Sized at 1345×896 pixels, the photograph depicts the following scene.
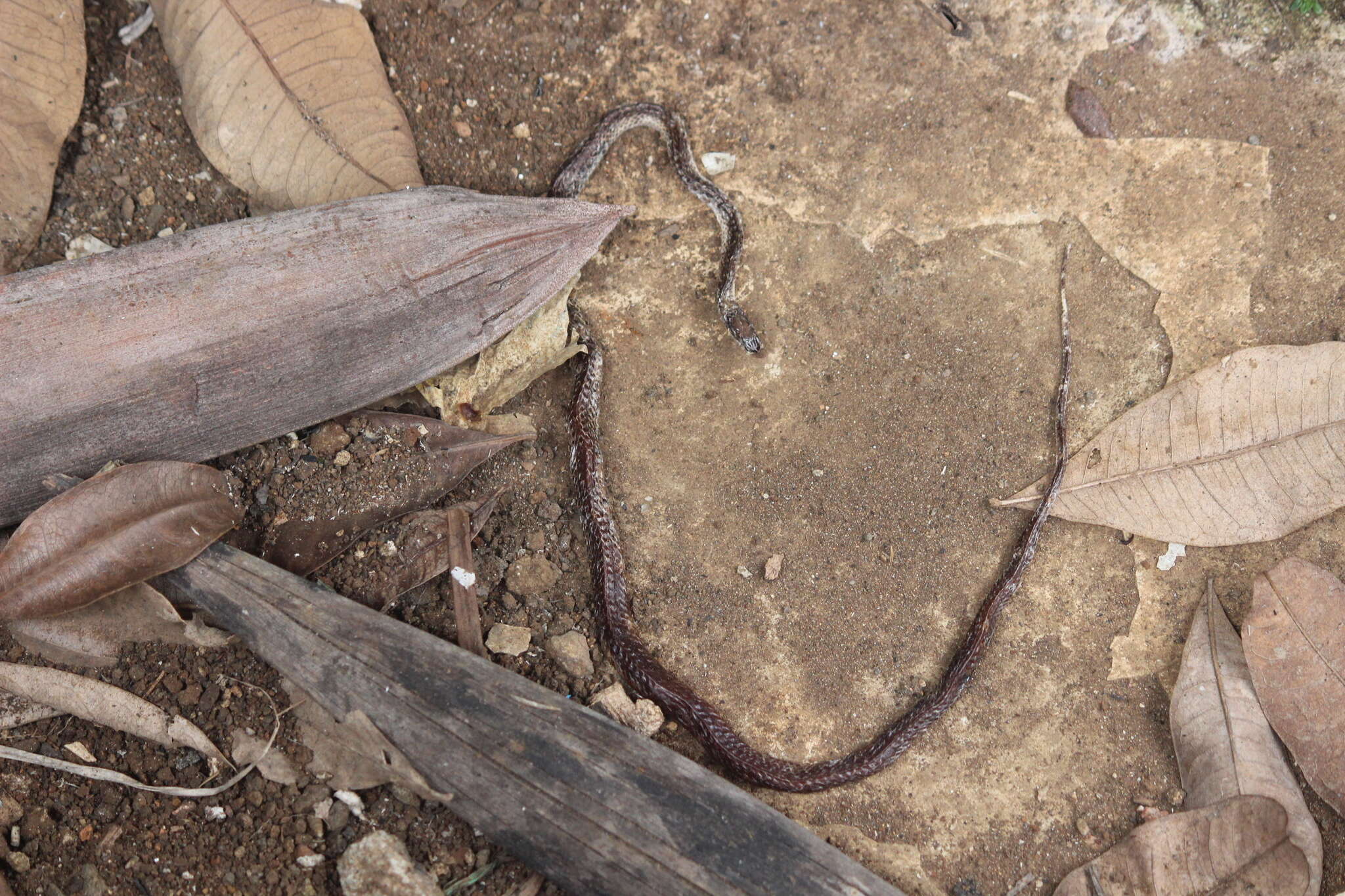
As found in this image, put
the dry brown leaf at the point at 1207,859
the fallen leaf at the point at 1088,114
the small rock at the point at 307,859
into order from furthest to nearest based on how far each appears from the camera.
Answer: the fallen leaf at the point at 1088,114 → the dry brown leaf at the point at 1207,859 → the small rock at the point at 307,859

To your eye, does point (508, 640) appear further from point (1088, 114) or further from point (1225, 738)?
point (1088, 114)

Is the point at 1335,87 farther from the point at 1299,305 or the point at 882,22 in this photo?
the point at 882,22

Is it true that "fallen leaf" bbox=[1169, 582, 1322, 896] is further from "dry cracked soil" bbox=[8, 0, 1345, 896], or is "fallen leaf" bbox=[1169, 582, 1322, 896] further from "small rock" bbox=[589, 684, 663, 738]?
"small rock" bbox=[589, 684, 663, 738]

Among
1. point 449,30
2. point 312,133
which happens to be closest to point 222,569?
point 312,133

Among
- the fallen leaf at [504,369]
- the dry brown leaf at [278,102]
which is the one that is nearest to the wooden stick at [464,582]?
the fallen leaf at [504,369]

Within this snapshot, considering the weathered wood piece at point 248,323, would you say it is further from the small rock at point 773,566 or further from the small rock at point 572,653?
the small rock at point 773,566

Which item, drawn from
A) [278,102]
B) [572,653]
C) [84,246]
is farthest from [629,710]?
[84,246]
